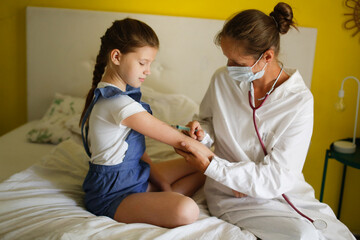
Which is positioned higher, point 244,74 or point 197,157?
point 244,74

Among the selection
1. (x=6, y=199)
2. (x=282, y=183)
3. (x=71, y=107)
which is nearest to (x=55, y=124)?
(x=71, y=107)

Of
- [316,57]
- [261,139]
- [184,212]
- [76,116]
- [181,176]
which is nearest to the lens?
[184,212]

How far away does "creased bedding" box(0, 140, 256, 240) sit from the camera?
3.62 feet

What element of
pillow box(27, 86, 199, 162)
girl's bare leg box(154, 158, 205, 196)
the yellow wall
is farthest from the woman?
the yellow wall

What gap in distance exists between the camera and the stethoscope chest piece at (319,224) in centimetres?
126

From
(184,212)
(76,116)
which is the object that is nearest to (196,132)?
(184,212)

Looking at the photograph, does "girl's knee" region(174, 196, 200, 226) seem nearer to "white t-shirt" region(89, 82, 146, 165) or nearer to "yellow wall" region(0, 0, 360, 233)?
"white t-shirt" region(89, 82, 146, 165)

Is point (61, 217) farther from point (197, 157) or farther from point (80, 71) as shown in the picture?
point (80, 71)

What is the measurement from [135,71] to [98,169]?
41 cm

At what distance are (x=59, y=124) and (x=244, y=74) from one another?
135cm

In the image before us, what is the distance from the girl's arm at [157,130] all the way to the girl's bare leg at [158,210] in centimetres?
21

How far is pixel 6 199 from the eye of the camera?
4.31 ft

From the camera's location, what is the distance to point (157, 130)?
4.22 feet

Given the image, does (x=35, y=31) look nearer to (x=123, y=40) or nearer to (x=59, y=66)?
(x=59, y=66)
